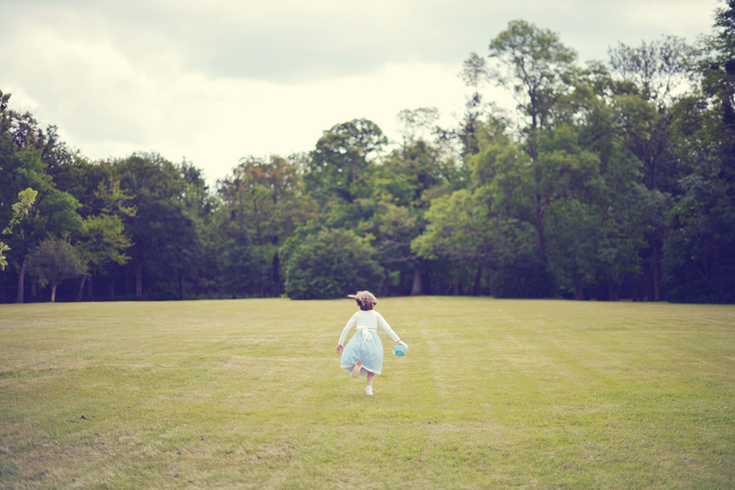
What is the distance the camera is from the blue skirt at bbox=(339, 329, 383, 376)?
784cm

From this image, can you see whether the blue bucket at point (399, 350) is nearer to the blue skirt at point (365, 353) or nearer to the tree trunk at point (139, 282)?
the blue skirt at point (365, 353)

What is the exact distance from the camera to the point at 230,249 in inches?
2266

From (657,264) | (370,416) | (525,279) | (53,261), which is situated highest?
(657,264)

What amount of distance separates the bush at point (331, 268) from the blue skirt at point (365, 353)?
33754mm

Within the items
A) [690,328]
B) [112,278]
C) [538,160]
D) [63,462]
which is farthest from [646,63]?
[112,278]

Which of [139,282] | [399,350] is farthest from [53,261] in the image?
[399,350]

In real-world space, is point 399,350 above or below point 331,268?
below

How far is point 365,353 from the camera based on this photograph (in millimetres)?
7836

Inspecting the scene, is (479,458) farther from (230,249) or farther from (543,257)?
(230,249)

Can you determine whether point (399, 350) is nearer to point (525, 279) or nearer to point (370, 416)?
point (370, 416)

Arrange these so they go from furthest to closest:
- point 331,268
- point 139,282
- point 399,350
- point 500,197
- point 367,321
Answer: point 139,282 < point 331,268 < point 500,197 < point 367,321 < point 399,350

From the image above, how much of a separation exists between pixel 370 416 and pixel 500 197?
32.9m

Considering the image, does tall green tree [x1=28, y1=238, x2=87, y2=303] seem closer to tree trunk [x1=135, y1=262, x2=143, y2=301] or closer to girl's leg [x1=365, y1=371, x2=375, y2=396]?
tree trunk [x1=135, y1=262, x2=143, y2=301]

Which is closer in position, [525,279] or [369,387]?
[369,387]
